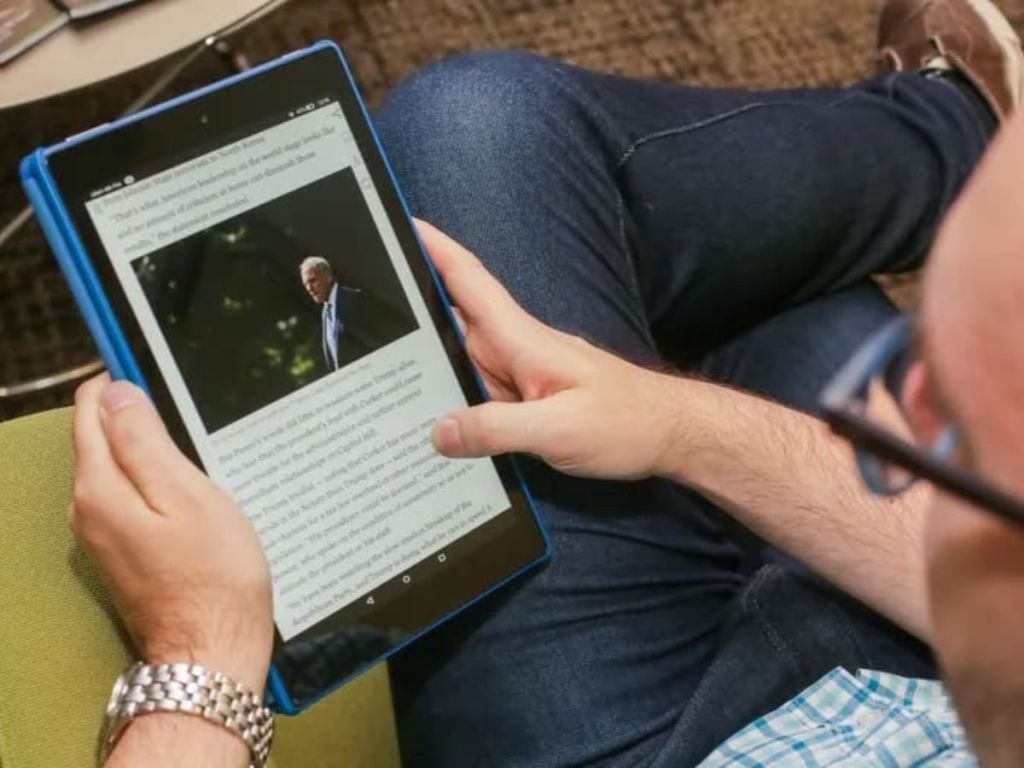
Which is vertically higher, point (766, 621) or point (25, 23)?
point (25, 23)

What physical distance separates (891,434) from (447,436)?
0.30 m

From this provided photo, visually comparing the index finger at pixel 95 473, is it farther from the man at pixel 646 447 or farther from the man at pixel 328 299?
the man at pixel 328 299

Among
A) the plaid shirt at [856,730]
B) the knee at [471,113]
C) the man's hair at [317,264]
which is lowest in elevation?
the plaid shirt at [856,730]

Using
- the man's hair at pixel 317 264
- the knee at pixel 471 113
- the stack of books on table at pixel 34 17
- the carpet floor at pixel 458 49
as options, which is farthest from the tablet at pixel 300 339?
the carpet floor at pixel 458 49

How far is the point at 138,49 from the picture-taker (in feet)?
3.04

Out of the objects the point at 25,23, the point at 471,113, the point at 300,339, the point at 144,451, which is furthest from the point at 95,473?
the point at 25,23

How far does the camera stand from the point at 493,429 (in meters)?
0.68

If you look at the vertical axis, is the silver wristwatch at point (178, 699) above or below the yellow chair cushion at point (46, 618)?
below

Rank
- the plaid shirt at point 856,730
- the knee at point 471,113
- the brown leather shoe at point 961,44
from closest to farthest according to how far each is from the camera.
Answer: the plaid shirt at point 856,730 < the knee at point 471,113 < the brown leather shoe at point 961,44

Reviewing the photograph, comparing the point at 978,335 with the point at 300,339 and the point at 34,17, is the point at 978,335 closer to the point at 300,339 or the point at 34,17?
the point at 300,339

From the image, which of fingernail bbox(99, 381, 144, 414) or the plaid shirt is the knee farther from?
the plaid shirt

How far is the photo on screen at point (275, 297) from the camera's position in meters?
0.64

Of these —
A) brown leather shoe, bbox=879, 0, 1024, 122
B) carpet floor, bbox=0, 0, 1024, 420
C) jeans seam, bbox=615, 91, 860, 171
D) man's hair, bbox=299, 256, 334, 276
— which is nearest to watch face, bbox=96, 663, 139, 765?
man's hair, bbox=299, 256, 334, 276

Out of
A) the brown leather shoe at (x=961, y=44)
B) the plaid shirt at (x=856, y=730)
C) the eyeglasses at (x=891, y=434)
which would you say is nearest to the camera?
the eyeglasses at (x=891, y=434)
